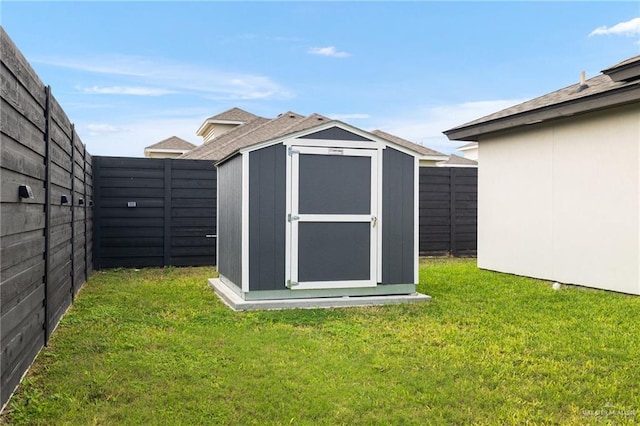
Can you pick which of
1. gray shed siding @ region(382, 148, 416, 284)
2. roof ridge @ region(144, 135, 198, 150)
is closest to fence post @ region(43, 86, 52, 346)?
gray shed siding @ region(382, 148, 416, 284)

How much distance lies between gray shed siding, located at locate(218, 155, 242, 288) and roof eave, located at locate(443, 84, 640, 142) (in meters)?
4.16

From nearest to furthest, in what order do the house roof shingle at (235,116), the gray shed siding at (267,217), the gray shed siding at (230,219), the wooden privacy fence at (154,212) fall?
the gray shed siding at (267,217) → the gray shed siding at (230,219) → the wooden privacy fence at (154,212) → the house roof shingle at (235,116)

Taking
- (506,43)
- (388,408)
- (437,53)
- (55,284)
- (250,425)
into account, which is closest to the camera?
(250,425)

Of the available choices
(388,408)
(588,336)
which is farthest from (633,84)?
(388,408)

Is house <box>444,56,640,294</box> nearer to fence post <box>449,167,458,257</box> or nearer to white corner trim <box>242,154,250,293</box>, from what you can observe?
fence post <box>449,167,458,257</box>

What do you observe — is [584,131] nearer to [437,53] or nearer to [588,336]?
[588,336]

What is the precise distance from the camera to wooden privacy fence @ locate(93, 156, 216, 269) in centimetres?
878

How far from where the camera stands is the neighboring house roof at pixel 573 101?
5.94m

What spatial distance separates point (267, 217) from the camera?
5672 mm

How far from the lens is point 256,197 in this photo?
5629mm

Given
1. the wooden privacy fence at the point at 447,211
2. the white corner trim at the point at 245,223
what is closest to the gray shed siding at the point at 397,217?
the white corner trim at the point at 245,223

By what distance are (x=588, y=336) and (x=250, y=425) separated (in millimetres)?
3061

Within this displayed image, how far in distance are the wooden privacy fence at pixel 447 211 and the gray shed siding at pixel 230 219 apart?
4.97m

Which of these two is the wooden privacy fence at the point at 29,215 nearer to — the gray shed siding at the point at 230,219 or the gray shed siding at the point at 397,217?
the gray shed siding at the point at 230,219
